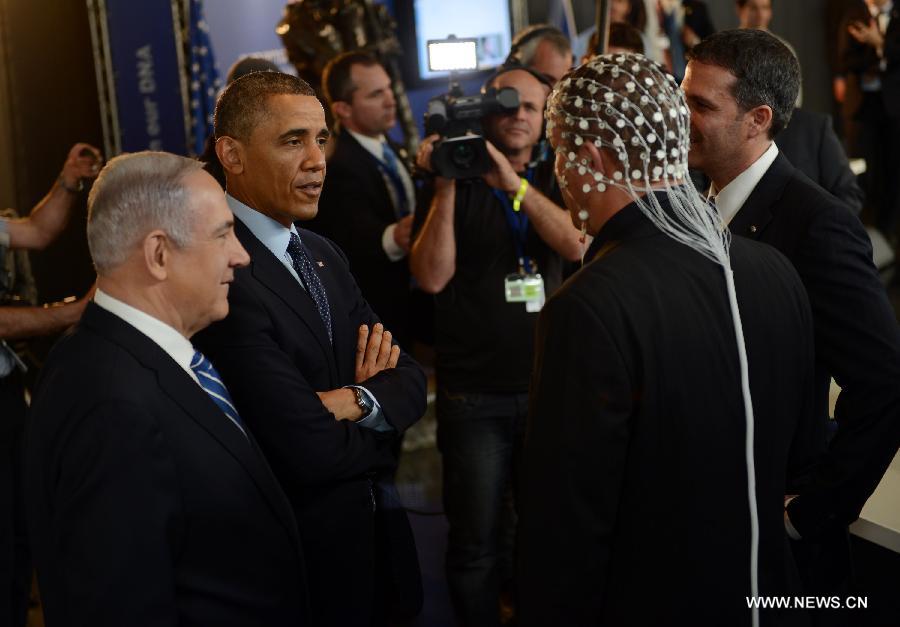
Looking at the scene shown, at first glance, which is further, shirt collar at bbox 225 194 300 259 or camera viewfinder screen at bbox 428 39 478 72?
camera viewfinder screen at bbox 428 39 478 72

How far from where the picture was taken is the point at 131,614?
1347mm

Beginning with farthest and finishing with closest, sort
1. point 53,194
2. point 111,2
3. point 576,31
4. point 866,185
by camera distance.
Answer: point 866,185 < point 576,31 < point 111,2 < point 53,194

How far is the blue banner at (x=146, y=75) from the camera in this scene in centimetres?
464

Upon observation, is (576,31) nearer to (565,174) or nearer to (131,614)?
(565,174)

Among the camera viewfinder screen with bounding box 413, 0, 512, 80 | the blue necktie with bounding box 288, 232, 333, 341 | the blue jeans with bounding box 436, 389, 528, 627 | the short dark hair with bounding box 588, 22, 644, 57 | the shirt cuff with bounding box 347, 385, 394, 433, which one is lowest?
the blue jeans with bounding box 436, 389, 528, 627

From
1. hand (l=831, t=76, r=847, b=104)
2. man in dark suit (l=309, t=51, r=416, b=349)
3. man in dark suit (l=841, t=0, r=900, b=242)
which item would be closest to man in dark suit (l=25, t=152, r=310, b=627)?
man in dark suit (l=309, t=51, r=416, b=349)

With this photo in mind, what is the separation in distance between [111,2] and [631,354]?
4032 millimetres

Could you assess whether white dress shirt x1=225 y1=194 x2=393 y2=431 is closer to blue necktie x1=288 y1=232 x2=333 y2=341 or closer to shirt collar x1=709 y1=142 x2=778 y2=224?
blue necktie x1=288 y1=232 x2=333 y2=341

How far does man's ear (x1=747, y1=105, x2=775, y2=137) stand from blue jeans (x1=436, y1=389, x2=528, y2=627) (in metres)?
1.05

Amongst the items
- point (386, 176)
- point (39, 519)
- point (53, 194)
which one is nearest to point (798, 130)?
point (386, 176)

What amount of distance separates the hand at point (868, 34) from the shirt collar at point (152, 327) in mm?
6586

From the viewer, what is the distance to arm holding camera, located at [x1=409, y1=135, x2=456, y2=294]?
8.96 feet

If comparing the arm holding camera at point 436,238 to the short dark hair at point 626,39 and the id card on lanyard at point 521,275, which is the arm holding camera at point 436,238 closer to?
the id card on lanyard at point 521,275

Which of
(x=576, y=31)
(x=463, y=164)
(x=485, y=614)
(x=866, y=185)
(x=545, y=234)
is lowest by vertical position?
(x=485, y=614)
